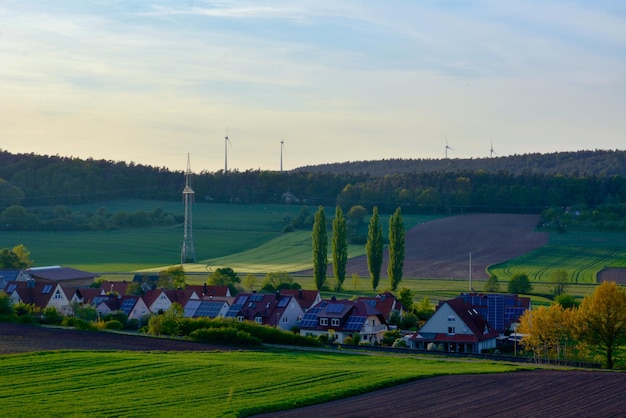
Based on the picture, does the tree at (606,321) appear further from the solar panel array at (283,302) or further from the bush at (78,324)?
the bush at (78,324)

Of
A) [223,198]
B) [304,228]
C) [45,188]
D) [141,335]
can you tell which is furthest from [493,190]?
[141,335]

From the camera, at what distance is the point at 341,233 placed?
10819 cm

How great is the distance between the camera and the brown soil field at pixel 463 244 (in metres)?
117

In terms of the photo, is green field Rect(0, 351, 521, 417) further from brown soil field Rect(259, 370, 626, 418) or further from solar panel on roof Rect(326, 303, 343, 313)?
solar panel on roof Rect(326, 303, 343, 313)

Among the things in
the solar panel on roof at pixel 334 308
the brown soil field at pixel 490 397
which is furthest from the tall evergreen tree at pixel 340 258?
the brown soil field at pixel 490 397

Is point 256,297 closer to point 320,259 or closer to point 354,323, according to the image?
point 354,323

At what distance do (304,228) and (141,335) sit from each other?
91.8 m

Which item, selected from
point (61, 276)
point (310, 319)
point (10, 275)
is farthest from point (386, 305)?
point (10, 275)

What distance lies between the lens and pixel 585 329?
61.3 m

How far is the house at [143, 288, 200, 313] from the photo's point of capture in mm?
85188

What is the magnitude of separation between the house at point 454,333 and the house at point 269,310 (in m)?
12.1

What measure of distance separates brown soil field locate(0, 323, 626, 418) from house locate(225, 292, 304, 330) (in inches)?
1042

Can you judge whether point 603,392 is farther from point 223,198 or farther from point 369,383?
point 223,198

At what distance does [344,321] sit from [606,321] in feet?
69.7
